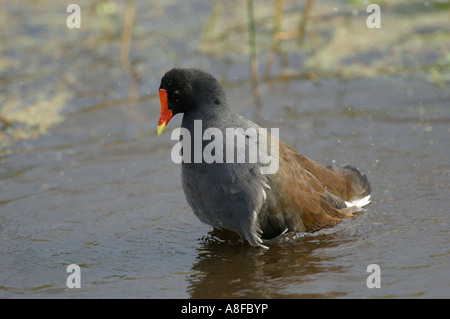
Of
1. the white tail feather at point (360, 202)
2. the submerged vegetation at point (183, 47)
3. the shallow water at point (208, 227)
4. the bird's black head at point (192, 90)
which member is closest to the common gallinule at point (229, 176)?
the bird's black head at point (192, 90)

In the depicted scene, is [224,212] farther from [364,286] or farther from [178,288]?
[364,286]

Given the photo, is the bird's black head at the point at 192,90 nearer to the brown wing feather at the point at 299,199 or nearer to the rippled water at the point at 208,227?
the brown wing feather at the point at 299,199

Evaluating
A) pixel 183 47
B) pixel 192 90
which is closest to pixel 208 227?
pixel 192 90

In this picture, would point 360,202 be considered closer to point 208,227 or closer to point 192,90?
point 208,227

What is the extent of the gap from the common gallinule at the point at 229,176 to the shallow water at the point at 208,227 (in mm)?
154

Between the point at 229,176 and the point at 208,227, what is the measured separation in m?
0.67

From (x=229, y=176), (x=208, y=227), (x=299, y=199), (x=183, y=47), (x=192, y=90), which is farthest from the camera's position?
(x=183, y=47)

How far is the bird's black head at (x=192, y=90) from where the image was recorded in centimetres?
370

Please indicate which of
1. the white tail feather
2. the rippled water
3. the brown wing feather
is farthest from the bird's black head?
the white tail feather

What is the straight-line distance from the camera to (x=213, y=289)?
132 inches

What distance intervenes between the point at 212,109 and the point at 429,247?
136 centimetres

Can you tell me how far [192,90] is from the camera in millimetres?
→ 3709

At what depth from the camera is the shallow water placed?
11.1ft

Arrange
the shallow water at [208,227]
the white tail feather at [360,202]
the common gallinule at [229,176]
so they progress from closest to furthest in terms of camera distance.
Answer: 1. the shallow water at [208,227]
2. the common gallinule at [229,176]
3. the white tail feather at [360,202]
